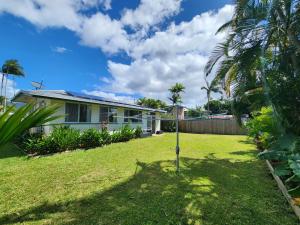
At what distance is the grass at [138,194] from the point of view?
411 centimetres

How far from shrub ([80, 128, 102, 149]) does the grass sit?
399 centimetres

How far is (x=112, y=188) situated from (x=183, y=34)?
11.2 m

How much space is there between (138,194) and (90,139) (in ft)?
27.4

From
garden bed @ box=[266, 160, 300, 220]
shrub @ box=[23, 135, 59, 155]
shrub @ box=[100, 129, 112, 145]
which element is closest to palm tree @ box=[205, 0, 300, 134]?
garden bed @ box=[266, 160, 300, 220]

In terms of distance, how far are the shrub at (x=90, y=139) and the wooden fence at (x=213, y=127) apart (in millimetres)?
16773

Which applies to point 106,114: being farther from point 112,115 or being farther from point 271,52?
point 271,52

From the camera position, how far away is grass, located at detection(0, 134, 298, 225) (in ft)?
13.5

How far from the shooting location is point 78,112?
14.5 meters

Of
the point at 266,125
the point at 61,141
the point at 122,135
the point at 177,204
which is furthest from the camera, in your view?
the point at 122,135

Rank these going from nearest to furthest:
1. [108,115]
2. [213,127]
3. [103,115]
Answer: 1. [103,115]
2. [108,115]
3. [213,127]

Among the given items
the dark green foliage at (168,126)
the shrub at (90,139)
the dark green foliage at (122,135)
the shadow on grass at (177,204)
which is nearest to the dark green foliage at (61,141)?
the shrub at (90,139)

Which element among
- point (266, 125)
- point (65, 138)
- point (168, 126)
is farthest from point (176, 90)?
point (266, 125)

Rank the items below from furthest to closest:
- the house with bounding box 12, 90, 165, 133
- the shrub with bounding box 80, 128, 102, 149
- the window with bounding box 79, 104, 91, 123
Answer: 1. the window with bounding box 79, 104, 91, 123
2. the shrub with bounding box 80, 128, 102, 149
3. the house with bounding box 12, 90, 165, 133

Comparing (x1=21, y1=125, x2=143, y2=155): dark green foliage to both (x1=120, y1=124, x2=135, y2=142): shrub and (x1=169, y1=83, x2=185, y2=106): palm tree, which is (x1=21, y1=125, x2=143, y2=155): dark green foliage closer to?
(x1=120, y1=124, x2=135, y2=142): shrub
